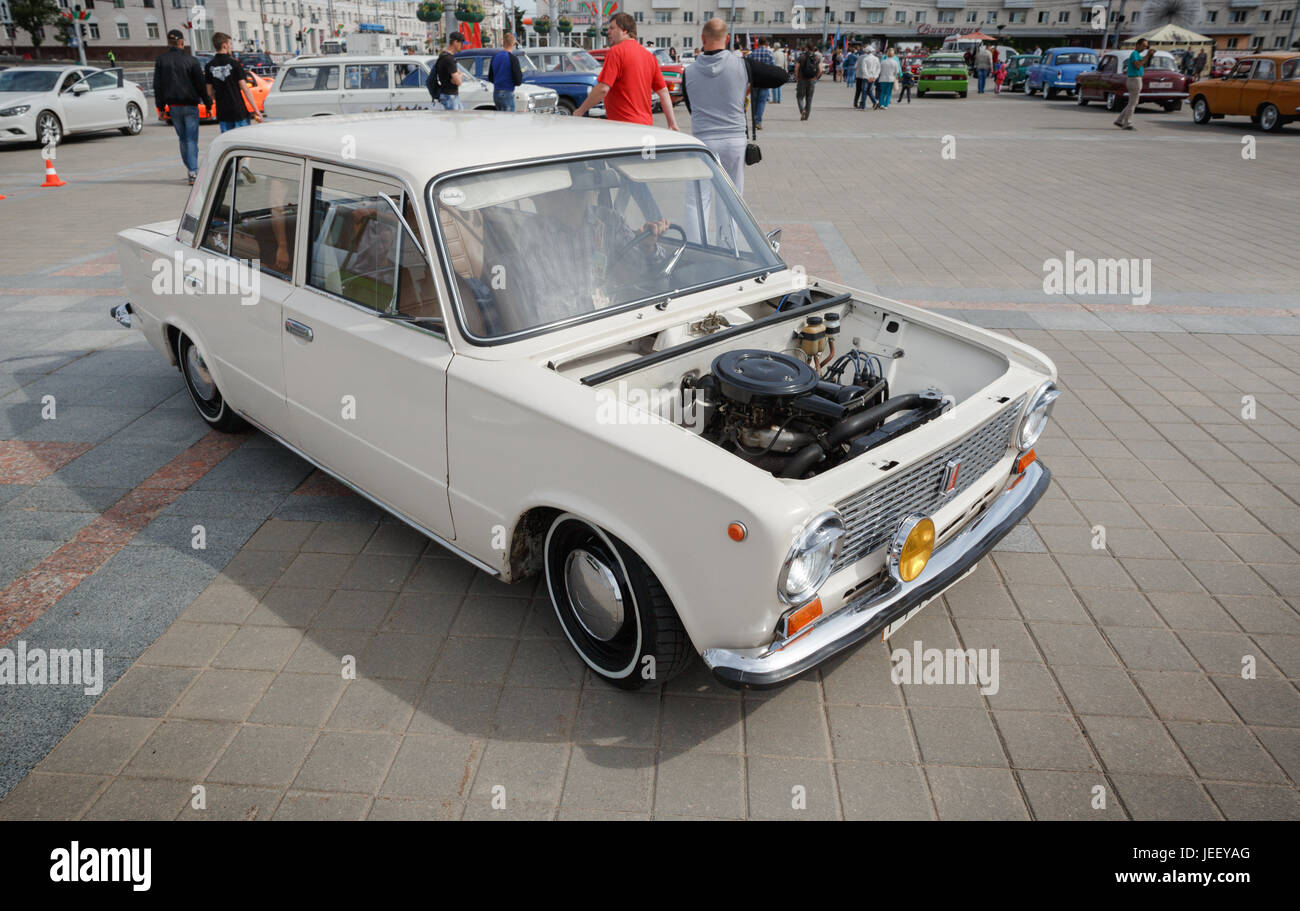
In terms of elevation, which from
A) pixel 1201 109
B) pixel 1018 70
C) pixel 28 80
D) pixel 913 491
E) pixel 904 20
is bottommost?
pixel 913 491

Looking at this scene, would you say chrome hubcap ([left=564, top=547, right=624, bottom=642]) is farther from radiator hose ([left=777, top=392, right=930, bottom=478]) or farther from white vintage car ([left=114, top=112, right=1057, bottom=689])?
radiator hose ([left=777, top=392, right=930, bottom=478])

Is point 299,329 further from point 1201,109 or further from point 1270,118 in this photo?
point 1201,109

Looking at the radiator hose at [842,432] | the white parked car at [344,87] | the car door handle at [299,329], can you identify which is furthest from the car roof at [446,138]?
the white parked car at [344,87]

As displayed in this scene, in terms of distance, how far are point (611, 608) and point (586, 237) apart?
1456mm

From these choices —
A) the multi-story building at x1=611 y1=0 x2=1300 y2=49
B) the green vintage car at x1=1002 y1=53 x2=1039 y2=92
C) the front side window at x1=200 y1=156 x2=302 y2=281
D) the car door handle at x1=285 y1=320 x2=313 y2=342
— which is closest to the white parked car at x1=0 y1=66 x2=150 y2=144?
the front side window at x1=200 y1=156 x2=302 y2=281

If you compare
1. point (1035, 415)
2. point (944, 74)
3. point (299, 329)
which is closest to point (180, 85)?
point (299, 329)

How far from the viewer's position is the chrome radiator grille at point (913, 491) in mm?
2564

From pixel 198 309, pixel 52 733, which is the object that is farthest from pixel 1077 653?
pixel 198 309

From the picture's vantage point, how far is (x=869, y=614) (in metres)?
2.68

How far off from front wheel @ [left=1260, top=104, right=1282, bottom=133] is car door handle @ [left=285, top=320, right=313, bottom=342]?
73.0 feet

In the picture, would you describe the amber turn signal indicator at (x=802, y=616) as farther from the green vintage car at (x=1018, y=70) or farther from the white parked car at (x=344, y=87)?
the green vintage car at (x=1018, y=70)

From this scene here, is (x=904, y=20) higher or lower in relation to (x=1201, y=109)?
higher

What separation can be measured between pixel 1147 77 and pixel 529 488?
2675 centimetres

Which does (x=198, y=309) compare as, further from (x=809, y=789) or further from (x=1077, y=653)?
(x=1077, y=653)
